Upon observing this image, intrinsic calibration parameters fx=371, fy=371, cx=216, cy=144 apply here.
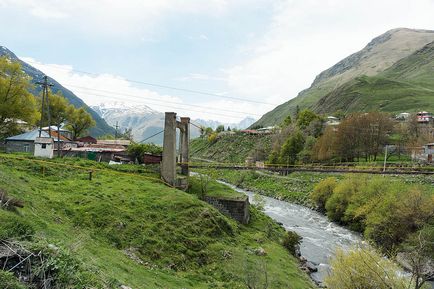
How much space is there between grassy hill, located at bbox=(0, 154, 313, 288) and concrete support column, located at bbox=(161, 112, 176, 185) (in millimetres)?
3745

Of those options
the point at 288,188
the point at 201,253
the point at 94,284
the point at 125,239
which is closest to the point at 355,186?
the point at 288,188

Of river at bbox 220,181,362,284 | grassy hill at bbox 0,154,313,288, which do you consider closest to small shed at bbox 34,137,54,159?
grassy hill at bbox 0,154,313,288

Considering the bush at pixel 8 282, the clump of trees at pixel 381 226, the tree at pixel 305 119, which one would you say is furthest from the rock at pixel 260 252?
the tree at pixel 305 119

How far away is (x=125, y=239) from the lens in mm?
18281

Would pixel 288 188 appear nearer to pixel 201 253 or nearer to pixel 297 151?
pixel 297 151

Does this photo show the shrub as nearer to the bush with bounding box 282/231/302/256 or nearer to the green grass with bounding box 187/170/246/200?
the bush with bounding box 282/231/302/256

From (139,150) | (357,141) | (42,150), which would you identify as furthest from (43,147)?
(357,141)

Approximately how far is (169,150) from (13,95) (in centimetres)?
3009

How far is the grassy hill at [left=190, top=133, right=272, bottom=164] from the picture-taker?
12000cm

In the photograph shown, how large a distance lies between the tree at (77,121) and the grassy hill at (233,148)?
1911 inches

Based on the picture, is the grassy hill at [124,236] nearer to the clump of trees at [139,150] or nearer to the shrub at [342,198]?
the clump of trees at [139,150]

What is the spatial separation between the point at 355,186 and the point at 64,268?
42.9 metres

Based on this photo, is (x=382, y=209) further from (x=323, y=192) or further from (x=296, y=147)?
(x=296, y=147)

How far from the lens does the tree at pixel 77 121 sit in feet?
255
